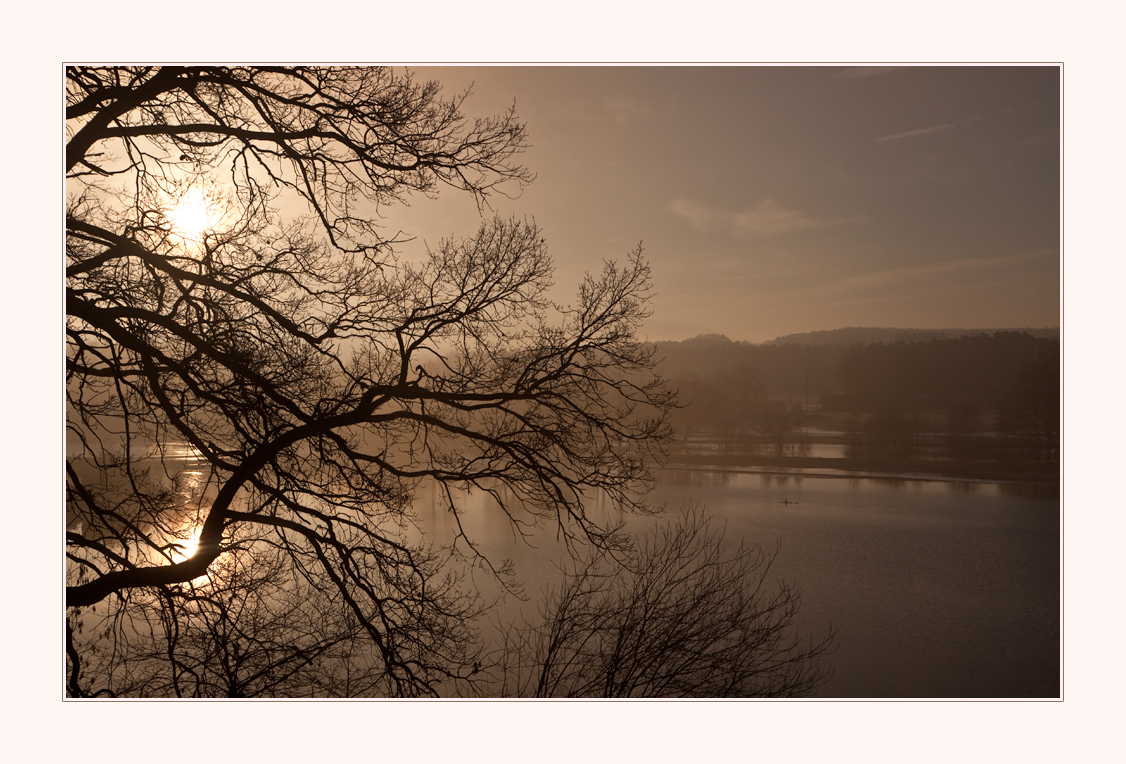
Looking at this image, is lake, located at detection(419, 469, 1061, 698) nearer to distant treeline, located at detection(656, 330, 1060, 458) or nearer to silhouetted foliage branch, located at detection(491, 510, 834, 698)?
silhouetted foliage branch, located at detection(491, 510, 834, 698)

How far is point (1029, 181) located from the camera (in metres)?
3.58

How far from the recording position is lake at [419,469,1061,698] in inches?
130

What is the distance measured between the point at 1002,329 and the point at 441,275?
3315 millimetres

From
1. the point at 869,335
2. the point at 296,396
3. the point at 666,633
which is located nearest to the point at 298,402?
the point at 296,396

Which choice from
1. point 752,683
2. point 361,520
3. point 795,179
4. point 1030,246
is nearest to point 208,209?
point 361,520

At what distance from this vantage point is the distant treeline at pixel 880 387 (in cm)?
367

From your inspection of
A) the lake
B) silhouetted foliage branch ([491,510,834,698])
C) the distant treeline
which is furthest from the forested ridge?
silhouetted foliage branch ([491,510,834,698])

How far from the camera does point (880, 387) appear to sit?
175 inches

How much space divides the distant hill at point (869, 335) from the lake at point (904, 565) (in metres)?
0.95

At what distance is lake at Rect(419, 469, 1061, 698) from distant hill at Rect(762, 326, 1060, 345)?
95 centimetres

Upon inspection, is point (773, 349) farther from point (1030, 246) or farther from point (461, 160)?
point (461, 160)

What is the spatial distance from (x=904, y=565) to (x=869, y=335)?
172cm

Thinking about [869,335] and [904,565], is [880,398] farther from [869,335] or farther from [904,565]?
[904,565]

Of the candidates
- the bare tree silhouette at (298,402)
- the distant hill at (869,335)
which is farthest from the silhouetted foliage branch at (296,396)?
the distant hill at (869,335)
